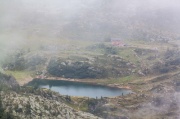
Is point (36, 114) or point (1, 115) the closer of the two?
point (1, 115)

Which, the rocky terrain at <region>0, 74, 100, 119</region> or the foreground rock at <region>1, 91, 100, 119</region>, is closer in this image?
the rocky terrain at <region>0, 74, 100, 119</region>

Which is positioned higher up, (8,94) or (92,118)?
(8,94)

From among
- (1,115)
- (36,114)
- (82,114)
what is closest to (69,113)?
(82,114)

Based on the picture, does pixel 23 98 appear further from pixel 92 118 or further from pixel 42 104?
pixel 92 118

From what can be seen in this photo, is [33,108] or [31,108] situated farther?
[33,108]

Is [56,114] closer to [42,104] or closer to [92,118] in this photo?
[42,104]

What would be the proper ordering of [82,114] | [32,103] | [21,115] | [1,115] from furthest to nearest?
1. [82,114]
2. [32,103]
3. [21,115]
4. [1,115]

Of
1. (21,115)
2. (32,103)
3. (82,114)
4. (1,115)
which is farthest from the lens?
(82,114)

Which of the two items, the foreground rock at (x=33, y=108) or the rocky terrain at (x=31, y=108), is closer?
the rocky terrain at (x=31, y=108)

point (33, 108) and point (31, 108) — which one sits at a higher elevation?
→ point (31, 108)
